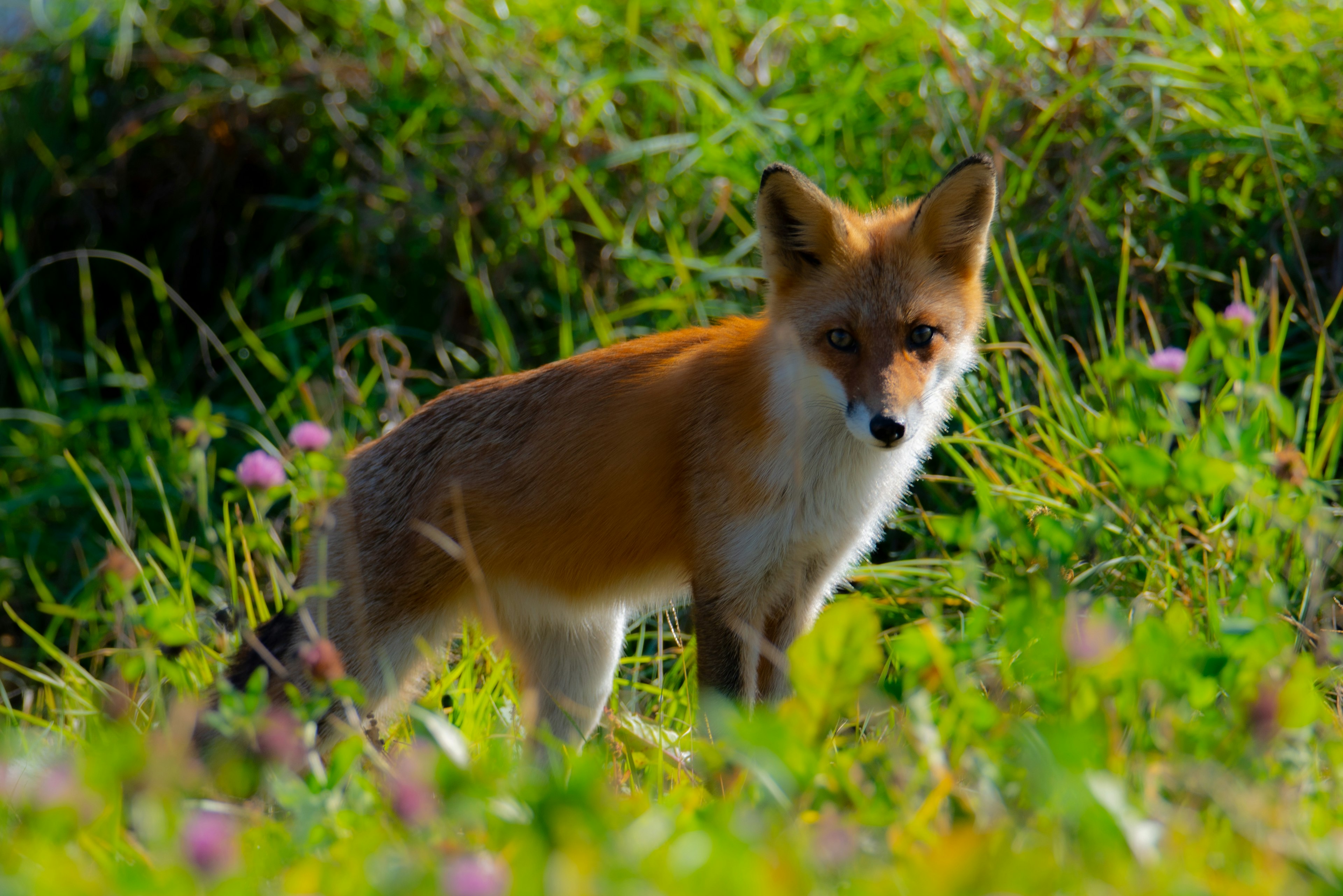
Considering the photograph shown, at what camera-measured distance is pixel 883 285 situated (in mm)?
2854

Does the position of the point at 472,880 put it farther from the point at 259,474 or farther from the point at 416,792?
the point at 259,474

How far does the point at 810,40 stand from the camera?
537 centimetres

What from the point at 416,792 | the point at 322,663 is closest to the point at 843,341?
the point at 322,663

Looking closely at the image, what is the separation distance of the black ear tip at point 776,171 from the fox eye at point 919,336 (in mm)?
509

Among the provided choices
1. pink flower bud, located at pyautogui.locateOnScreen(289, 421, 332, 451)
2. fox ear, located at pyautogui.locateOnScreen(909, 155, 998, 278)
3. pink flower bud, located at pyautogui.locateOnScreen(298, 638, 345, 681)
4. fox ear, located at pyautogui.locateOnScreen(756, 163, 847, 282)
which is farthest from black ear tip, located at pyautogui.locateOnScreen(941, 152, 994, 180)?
pink flower bud, located at pyautogui.locateOnScreen(298, 638, 345, 681)

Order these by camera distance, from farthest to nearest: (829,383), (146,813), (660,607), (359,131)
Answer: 1. (359,131)
2. (660,607)
3. (829,383)
4. (146,813)

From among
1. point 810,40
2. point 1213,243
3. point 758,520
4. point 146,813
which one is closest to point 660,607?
point 758,520

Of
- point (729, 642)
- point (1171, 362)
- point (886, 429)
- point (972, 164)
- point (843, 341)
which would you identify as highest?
point (972, 164)

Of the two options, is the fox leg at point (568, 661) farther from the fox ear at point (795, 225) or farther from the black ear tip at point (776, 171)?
the black ear tip at point (776, 171)

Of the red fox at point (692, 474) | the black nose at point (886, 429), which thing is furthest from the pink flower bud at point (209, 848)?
the black nose at point (886, 429)

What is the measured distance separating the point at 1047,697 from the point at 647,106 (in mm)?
4210

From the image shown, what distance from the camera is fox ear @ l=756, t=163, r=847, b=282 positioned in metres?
2.89

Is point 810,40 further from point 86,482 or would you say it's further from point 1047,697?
point 1047,697

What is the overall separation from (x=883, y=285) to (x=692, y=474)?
27.5 inches
